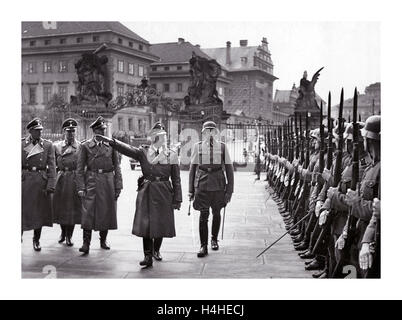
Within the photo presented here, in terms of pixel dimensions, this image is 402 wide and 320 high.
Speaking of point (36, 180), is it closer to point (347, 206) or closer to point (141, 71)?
point (347, 206)

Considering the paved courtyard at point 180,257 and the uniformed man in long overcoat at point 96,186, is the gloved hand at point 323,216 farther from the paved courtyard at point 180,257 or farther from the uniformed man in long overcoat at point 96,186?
the uniformed man in long overcoat at point 96,186

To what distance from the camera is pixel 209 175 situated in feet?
23.9

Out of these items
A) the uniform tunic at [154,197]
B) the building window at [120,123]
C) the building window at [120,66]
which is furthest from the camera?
the building window at [120,66]

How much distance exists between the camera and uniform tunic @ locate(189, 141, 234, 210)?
287 inches

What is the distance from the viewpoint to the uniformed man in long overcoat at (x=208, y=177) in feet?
23.8

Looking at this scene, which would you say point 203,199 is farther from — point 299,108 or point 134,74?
point 134,74

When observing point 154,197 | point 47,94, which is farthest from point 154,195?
point 47,94

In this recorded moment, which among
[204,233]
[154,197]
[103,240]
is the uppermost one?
[154,197]

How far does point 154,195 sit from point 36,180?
1.90 metres

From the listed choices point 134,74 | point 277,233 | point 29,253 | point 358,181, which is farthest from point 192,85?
point 358,181

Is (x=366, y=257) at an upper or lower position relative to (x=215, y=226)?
upper

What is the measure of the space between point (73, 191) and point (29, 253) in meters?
1.09

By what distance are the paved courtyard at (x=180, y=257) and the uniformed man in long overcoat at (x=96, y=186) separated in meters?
0.40

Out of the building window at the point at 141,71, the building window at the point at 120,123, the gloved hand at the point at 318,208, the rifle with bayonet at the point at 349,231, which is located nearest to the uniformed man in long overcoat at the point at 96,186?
the gloved hand at the point at 318,208
